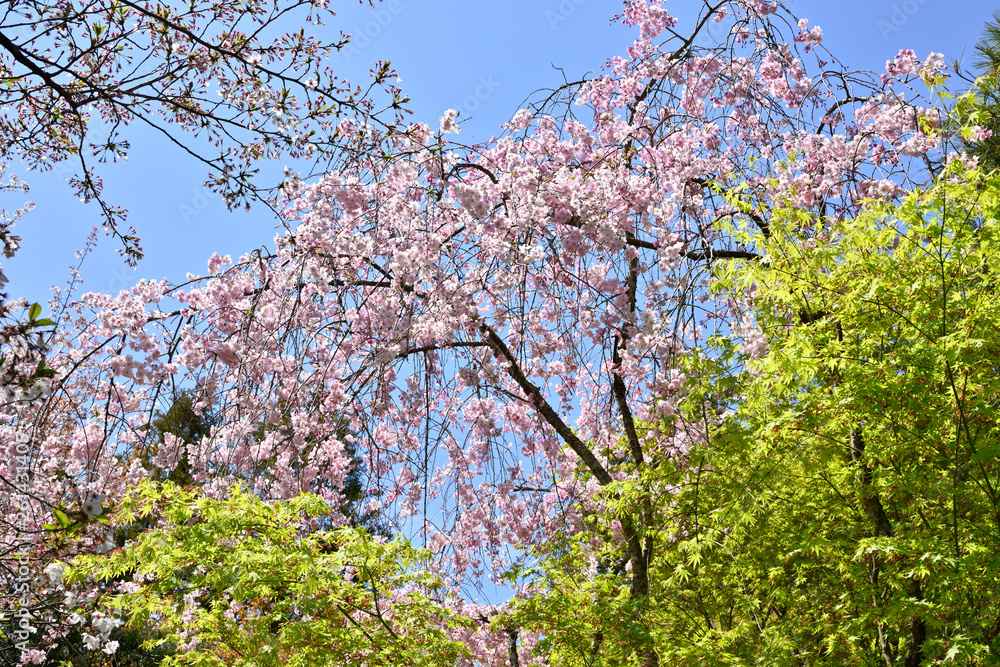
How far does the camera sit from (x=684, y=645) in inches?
216

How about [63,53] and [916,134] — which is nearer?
[63,53]

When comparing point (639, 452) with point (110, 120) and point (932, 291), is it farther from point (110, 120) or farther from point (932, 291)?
Result: point (110, 120)

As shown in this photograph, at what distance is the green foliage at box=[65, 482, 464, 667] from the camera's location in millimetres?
4820

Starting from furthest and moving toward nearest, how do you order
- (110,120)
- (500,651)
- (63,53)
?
(500,651) < (110,120) < (63,53)

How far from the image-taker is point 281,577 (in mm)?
4891

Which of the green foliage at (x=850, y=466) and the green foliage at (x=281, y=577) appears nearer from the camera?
the green foliage at (x=850, y=466)

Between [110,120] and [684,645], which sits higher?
[110,120]

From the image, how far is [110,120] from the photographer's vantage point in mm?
4281

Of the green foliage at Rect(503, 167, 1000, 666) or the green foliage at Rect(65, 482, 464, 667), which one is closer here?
the green foliage at Rect(503, 167, 1000, 666)

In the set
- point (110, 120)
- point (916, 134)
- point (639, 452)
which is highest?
point (916, 134)

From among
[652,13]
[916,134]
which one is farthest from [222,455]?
[916,134]

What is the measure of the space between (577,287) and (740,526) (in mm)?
1940

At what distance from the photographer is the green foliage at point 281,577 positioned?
482cm

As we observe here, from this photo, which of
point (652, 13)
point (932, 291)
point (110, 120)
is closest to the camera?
point (110, 120)
